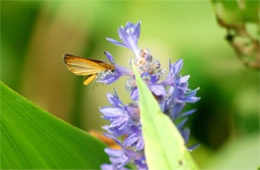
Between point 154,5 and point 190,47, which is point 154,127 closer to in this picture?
point 190,47

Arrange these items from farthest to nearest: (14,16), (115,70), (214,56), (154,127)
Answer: (14,16) < (214,56) < (115,70) < (154,127)

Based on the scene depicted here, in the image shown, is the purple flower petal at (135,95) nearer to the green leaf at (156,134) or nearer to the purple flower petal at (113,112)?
the purple flower petal at (113,112)

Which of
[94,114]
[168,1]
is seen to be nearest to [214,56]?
[168,1]

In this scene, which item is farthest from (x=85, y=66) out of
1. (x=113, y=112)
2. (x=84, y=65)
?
(x=113, y=112)

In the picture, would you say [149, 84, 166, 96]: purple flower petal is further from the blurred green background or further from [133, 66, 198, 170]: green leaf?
the blurred green background

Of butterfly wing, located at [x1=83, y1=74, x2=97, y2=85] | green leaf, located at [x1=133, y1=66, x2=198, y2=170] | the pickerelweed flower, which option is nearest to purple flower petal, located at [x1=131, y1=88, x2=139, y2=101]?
the pickerelweed flower

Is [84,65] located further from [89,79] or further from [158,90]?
[158,90]
